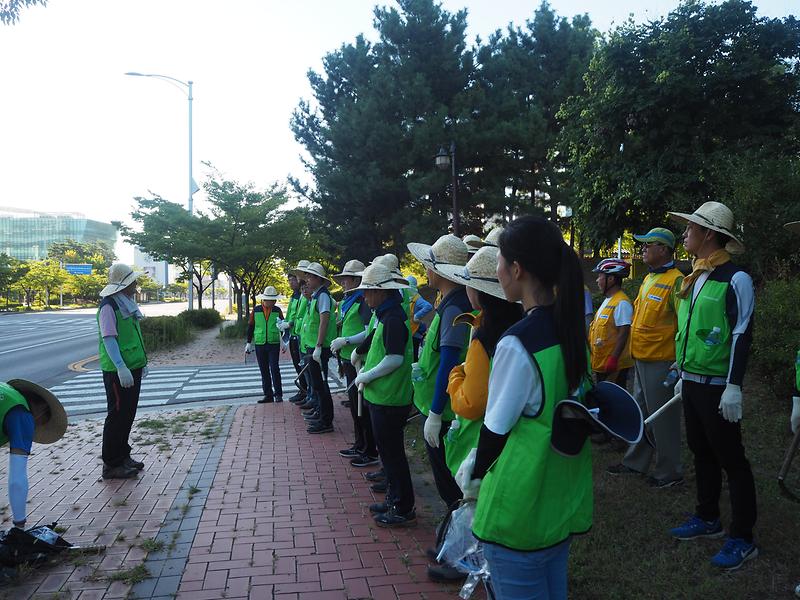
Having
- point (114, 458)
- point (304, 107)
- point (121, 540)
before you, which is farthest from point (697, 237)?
point (304, 107)

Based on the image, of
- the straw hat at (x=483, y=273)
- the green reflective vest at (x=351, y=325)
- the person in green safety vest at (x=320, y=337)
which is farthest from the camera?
the person in green safety vest at (x=320, y=337)

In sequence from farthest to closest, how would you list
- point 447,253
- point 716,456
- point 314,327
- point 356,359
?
point 314,327 → point 356,359 → point 447,253 → point 716,456

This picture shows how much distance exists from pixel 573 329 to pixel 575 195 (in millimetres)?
14472

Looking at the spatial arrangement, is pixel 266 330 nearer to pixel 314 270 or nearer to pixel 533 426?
pixel 314 270

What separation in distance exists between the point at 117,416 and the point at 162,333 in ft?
46.7

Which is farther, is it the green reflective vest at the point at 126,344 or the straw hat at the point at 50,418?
the green reflective vest at the point at 126,344

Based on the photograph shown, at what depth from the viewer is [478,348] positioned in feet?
7.94

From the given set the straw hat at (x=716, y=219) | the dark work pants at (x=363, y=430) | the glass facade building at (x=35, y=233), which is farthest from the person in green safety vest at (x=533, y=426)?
the glass facade building at (x=35, y=233)

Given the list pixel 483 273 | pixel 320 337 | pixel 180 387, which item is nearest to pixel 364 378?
pixel 483 273

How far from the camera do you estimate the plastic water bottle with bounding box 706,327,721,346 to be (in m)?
3.34

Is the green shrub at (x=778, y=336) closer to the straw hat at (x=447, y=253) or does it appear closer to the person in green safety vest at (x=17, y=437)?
the straw hat at (x=447, y=253)

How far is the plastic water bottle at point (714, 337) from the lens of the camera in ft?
11.0

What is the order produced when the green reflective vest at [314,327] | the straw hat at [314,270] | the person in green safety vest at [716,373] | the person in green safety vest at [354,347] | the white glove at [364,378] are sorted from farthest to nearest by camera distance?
the straw hat at [314,270], the green reflective vest at [314,327], the person in green safety vest at [354,347], the white glove at [364,378], the person in green safety vest at [716,373]

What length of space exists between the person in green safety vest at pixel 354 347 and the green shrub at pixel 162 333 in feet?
42.3
